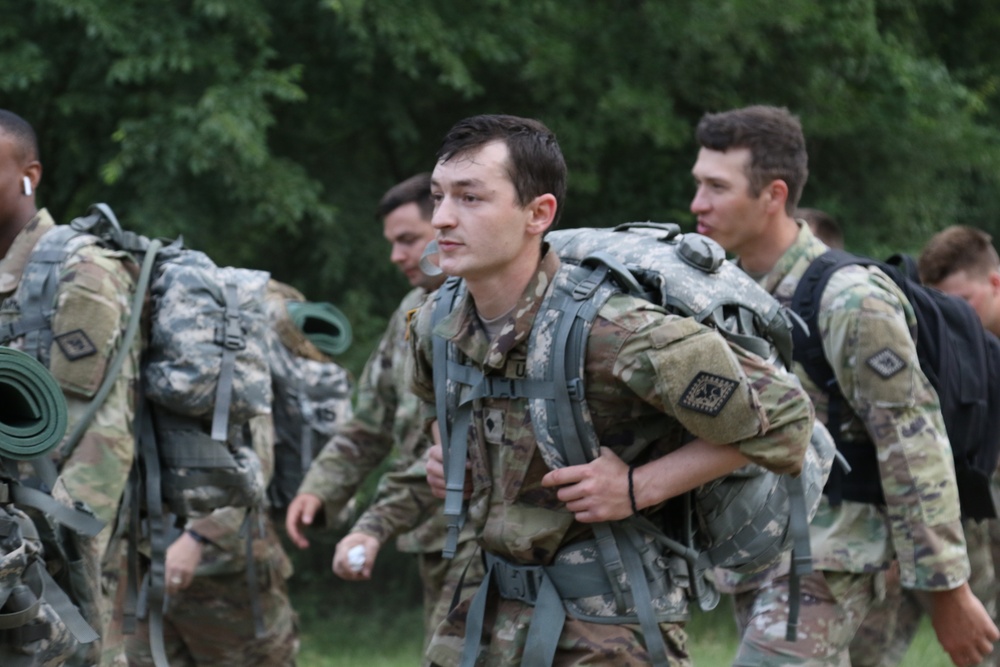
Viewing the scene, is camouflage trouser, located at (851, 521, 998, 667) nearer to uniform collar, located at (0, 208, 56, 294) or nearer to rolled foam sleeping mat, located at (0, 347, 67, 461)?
rolled foam sleeping mat, located at (0, 347, 67, 461)

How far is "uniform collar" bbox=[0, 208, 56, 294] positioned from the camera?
17.3 ft

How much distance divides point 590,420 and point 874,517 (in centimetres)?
196

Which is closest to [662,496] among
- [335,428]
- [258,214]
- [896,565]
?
[896,565]

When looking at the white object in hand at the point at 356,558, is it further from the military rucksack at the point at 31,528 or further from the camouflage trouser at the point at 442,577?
the military rucksack at the point at 31,528

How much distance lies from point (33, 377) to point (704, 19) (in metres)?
7.95

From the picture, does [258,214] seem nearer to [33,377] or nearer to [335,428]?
[335,428]

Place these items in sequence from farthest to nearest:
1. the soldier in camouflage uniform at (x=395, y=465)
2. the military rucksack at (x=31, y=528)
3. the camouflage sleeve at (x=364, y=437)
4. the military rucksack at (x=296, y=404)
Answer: the military rucksack at (x=296, y=404) < the camouflage sleeve at (x=364, y=437) < the soldier in camouflage uniform at (x=395, y=465) < the military rucksack at (x=31, y=528)

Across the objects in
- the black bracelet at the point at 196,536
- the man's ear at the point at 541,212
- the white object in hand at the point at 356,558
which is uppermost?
the man's ear at the point at 541,212

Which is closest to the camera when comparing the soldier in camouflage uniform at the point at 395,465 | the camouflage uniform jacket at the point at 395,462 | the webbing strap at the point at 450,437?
the webbing strap at the point at 450,437

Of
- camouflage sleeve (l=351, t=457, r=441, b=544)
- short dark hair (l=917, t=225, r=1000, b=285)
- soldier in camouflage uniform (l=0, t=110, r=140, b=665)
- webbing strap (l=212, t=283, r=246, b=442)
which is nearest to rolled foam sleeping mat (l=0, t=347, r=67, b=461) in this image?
soldier in camouflage uniform (l=0, t=110, r=140, b=665)

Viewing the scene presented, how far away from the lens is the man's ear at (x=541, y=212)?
4.20m

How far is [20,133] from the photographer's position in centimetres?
560

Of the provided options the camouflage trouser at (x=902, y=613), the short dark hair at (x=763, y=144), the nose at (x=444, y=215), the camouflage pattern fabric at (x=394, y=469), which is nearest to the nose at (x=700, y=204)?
the short dark hair at (x=763, y=144)

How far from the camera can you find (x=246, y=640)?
741cm
